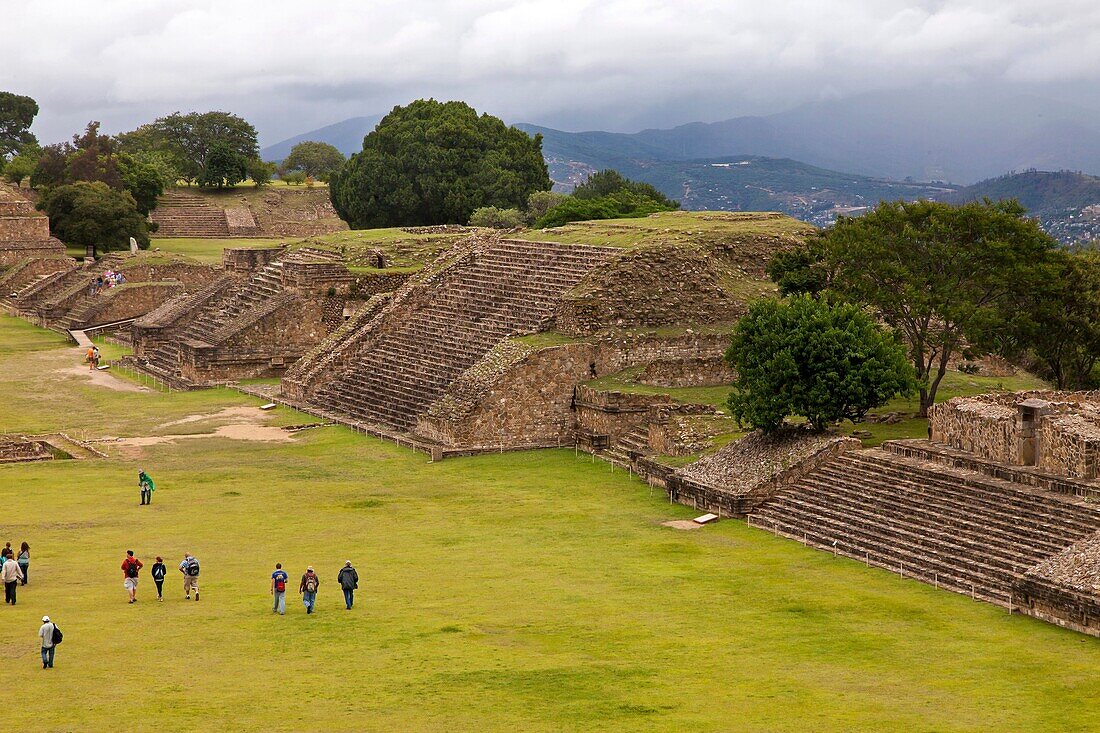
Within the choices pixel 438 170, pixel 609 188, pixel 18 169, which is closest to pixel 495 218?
pixel 438 170

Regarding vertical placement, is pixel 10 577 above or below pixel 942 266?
below

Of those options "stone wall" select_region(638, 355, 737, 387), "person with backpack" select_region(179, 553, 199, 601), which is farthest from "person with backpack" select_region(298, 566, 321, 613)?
"stone wall" select_region(638, 355, 737, 387)

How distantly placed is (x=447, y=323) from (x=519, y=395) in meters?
5.43

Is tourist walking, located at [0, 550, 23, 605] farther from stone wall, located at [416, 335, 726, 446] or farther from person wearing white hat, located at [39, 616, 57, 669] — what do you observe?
stone wall, located at [416, 335, 726, 446]

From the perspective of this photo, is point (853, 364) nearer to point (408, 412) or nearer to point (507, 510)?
point (507, 510)

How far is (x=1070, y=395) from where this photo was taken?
2536cm

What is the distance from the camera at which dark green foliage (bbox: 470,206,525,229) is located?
5688cm

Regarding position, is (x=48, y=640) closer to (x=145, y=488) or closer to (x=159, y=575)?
(x=159, y=575)

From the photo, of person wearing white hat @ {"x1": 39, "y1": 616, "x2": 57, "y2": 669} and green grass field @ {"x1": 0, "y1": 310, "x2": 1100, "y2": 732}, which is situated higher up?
person wearing white hat @ {"x1": 39, "y1": 616, "x2": 57, "y2": 669}

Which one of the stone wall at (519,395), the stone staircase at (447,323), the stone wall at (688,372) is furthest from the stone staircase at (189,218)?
the stone wall at (688,372)

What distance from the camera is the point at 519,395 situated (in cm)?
3247

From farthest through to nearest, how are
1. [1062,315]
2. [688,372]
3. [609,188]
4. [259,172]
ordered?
[259,172], [609,188], [688,372], [1062,315]

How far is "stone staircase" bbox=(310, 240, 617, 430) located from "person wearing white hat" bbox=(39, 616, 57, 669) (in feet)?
56.4

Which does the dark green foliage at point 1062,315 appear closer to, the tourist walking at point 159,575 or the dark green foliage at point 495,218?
the tourist walking at point 159,575
